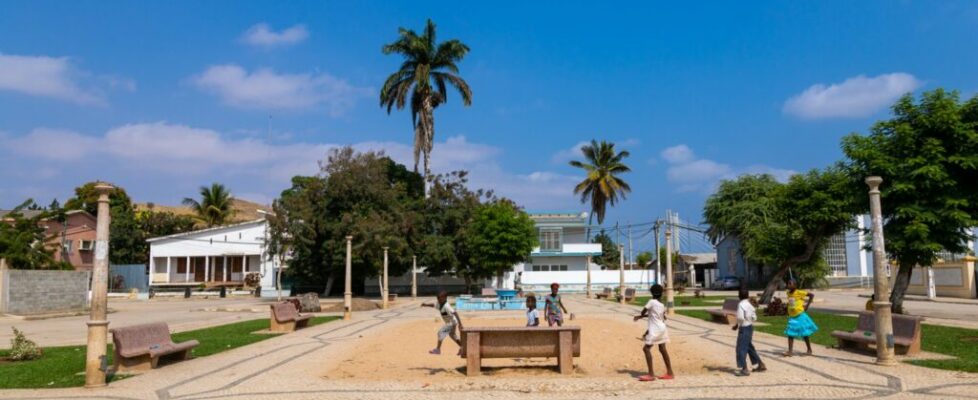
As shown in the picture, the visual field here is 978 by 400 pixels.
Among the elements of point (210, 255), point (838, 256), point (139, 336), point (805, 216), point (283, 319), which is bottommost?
point (283, 319)

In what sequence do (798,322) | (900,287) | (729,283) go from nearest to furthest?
(798,322)
(900,287)
(729,283)

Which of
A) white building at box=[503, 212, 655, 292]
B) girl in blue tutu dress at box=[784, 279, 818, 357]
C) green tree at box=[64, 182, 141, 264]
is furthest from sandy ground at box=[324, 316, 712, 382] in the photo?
green tree at box=[64, 182, 141, 264]

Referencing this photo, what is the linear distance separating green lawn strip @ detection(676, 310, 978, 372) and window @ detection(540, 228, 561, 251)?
35783mm

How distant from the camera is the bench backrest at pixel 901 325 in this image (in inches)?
Answer: 437

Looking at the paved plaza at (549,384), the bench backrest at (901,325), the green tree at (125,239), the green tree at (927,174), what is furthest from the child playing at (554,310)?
the green tree at (125,239)

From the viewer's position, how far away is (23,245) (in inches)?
1315

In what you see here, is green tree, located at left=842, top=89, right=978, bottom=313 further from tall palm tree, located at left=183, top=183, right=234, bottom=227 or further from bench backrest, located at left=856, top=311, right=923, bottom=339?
tall palm tree, located at left=183, top=183, right=234, bottom=227

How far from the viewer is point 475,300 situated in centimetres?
2936

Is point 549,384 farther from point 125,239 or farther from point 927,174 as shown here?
point 125,239

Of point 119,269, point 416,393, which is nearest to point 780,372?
point 416,393

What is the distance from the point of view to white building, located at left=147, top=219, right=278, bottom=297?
53375mm

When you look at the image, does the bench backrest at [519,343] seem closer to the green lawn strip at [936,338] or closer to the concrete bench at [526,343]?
the concrete bench at [526,343]

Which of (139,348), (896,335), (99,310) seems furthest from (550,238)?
(99,310)

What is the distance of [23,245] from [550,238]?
36.9 metres
